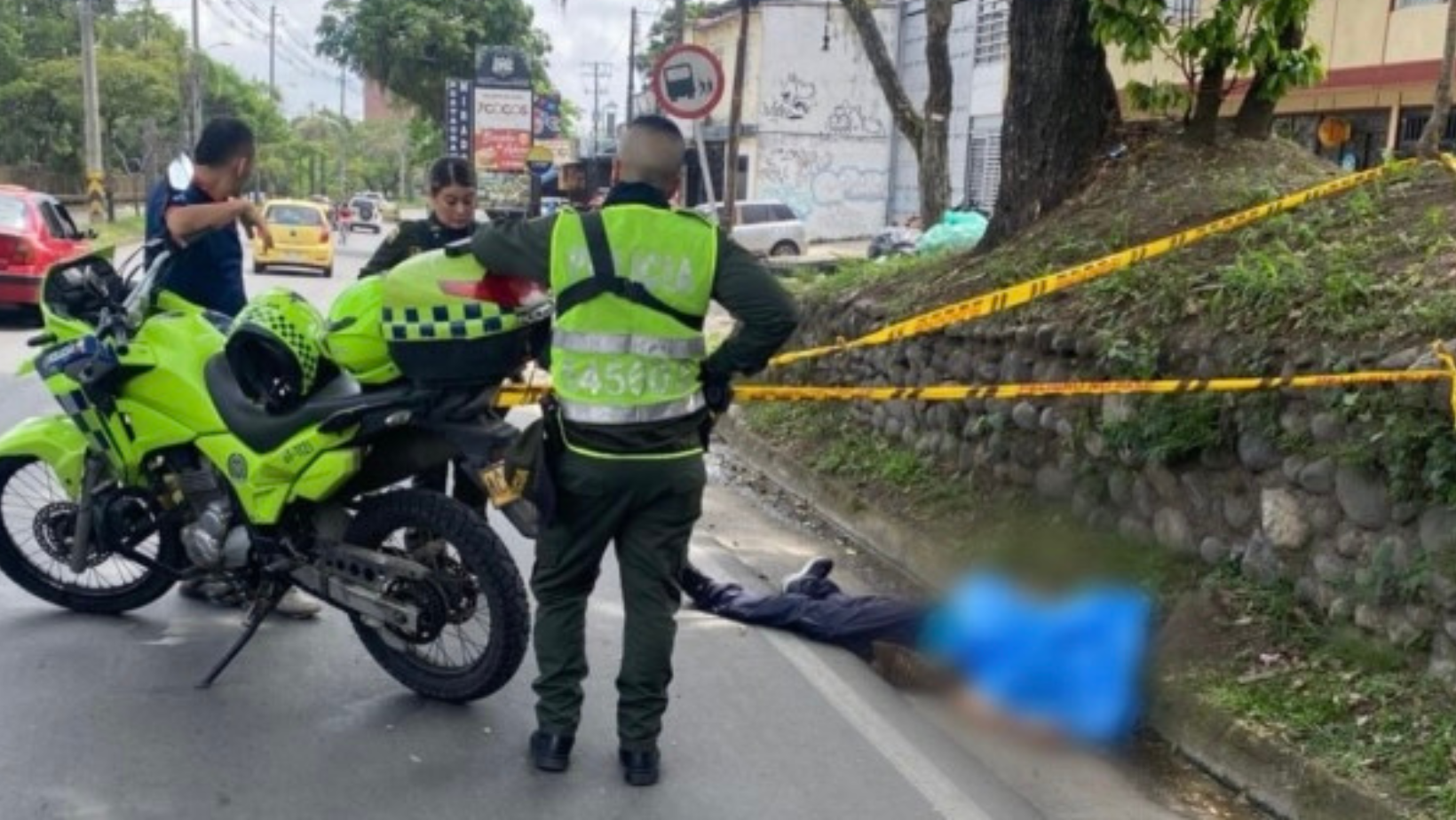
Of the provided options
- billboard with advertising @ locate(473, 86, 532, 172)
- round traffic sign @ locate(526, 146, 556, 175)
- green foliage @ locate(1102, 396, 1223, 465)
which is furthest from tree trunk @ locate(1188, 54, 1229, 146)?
billboard with advertising @ locate(473, 86, 532, 172)

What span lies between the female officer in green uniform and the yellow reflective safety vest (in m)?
1.53

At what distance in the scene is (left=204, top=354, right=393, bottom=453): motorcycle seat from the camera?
4368mm

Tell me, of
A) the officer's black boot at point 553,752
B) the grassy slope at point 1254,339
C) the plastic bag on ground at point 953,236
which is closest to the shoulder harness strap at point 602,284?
the officer's black boot at point 553,752

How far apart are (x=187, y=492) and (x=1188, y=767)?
3418 mm

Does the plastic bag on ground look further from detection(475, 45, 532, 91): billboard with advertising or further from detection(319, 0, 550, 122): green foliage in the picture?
detection(319, 0, 550, 122): green foliage

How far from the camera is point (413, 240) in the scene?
5.37 meters

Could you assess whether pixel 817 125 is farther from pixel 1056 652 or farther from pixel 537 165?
pixel 1056 652

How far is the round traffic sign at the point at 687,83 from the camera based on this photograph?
11570 mm

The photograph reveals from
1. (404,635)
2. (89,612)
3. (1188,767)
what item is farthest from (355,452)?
(1188,767)

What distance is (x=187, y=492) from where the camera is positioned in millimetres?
4719

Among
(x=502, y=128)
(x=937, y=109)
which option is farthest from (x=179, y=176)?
(x=502, y=128)

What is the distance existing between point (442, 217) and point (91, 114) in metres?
29.7

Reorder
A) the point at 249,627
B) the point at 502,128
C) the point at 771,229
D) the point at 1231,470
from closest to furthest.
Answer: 1. the point at 249,627
2. the point at 1231,470
3. the point at 771,229
4. the point at 502,128

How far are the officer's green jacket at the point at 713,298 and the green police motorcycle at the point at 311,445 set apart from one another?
208 millimetres
